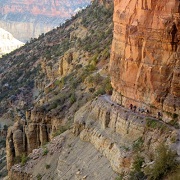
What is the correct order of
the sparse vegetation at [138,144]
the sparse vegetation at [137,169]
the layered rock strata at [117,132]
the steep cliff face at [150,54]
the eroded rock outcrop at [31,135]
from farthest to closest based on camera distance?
the eroded rock outcrop at [31,135]
the sparse vegetation at [138,144]
the steep cliff face at [150,54]
the layered rock strata at [117,132]
the sparse vegetation at [137,169]

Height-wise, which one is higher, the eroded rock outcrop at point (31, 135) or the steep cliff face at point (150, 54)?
the steep cliff face at point (150, 54)

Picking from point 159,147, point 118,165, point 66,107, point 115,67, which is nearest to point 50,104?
point 66,107

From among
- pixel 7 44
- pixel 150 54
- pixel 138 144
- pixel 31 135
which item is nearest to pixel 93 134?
pixel 138 144

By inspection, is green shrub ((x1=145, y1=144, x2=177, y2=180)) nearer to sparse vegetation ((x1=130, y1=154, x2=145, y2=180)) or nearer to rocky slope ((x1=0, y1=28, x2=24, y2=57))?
sparse vegetation ((x1=130, y1=154, x2=145, y2=180))

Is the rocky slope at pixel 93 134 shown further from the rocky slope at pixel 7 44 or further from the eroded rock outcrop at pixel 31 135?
the rocky slope at pixel 7 44

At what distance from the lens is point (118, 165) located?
25.7 m

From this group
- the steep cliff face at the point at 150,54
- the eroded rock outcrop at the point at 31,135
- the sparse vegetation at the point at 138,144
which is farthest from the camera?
the eroded rock outcrop at the point at 31,135

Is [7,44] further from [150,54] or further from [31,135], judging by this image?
[150,54]

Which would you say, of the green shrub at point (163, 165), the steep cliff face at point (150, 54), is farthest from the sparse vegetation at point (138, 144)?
the green shrub at point (163, 165)

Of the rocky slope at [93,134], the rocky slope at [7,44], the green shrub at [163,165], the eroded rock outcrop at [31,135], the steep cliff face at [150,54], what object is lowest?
the rocky slope at [7,44]

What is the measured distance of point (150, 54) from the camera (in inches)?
1020

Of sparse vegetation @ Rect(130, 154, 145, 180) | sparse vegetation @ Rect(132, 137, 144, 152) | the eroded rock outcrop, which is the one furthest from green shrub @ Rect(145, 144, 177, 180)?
the eroded rock outcrop

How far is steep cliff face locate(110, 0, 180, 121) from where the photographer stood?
2512 cm

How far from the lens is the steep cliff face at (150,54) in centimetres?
2512
